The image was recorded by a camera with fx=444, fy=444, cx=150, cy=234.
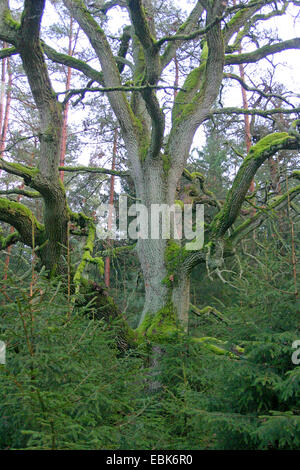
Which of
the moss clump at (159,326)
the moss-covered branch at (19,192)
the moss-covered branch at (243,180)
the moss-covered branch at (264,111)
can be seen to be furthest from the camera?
the moss-covered branch at (264,111)

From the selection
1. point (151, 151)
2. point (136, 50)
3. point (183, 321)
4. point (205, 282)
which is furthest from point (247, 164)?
point (205, 282)

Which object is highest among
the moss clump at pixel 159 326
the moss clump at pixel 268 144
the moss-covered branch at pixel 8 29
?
the moss-covered branch at pixel 8 29

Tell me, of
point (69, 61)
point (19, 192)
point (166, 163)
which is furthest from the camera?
point (69, 61)

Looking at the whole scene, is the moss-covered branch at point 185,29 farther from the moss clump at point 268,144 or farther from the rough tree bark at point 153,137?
the moss clump at point 268,144

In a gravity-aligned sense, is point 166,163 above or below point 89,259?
above

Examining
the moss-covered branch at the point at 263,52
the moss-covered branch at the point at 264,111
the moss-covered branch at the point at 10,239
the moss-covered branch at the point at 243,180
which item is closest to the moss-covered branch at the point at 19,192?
the moss-covered branch at the point at 10,239

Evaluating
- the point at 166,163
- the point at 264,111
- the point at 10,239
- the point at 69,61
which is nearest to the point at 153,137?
the point at 166,163

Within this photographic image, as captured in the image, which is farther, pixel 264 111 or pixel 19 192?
pixel 264 111

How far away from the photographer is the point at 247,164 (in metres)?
5.75

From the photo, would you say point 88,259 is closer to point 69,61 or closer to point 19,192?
point 19,192

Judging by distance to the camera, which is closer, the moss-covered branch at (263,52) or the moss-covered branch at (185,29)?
the moss-covered branch at (263,52)

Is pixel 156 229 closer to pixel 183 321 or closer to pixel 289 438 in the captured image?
pixel 183 321

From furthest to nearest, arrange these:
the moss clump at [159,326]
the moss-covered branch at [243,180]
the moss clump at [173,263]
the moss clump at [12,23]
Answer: the moss clump at [173,263] < the moss clump at [159,326] < the moss-covered branch at [243,180] < the moss clump at [12,23]

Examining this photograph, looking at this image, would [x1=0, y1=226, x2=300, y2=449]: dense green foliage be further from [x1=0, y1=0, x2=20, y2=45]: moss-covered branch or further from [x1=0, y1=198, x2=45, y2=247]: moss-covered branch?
[x1=0, y1=0, x2=20, y2=45]: moss-covered branch
